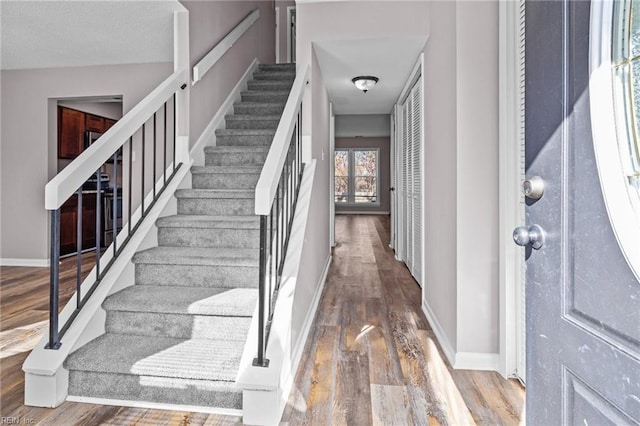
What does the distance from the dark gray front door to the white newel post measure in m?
2.66

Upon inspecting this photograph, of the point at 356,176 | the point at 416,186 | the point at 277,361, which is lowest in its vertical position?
the point at 277,361

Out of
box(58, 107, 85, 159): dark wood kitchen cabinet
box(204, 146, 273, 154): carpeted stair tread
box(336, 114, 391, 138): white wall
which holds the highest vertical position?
box(336, 114, 391, 138): white wall

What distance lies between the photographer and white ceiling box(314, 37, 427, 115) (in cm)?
289

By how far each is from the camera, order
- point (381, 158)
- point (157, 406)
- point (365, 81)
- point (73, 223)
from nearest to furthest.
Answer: point (157, 406) → point (365, 81) → point (73, 223) → point (381, 158)

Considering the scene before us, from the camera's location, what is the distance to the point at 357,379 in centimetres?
184

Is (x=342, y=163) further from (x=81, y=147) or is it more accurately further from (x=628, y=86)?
(x=628, y=86)

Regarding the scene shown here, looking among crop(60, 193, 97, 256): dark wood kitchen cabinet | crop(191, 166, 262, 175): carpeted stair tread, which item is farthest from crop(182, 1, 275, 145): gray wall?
crop(60, 193, 97, 256): dark wood kitchen cabinet

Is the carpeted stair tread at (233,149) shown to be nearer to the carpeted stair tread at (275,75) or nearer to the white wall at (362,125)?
the carpeted stair tread at (275,75)

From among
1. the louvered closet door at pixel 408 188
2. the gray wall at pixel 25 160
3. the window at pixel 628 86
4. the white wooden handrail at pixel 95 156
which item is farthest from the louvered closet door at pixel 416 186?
the gray wall at pixel 25 160

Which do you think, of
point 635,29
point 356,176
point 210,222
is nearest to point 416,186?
point 210,222

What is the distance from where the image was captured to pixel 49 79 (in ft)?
13.8

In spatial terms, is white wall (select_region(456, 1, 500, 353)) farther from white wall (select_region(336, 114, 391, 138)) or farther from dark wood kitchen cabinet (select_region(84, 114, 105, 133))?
white wall (select_region(336, 114, 391, 138))

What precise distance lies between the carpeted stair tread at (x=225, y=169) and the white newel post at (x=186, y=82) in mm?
119

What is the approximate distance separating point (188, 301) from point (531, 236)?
172 cm
